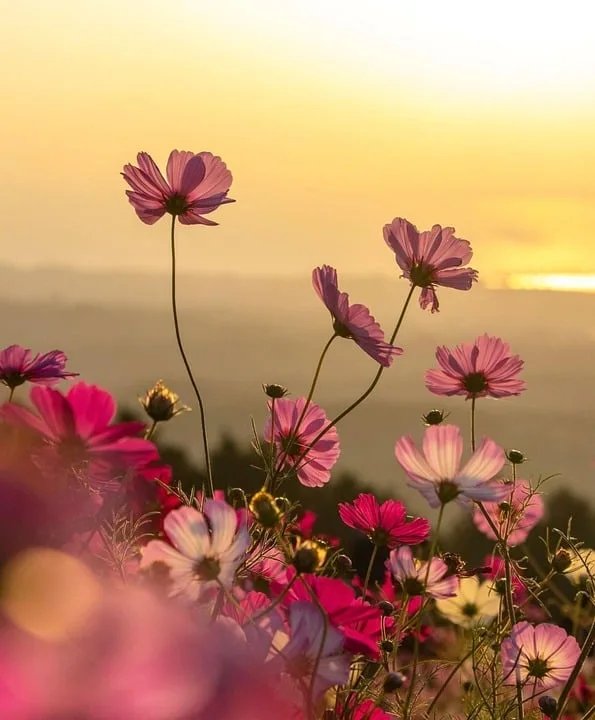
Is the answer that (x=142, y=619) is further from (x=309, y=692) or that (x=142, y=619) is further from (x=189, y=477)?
(x=189, y=477)

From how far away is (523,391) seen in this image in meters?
0.69

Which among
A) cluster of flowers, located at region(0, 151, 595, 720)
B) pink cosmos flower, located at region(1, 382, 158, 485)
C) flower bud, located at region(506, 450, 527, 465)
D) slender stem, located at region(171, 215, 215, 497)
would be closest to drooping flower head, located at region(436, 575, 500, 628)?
cluster of flowers, located at region(0, 151, 595, 720)

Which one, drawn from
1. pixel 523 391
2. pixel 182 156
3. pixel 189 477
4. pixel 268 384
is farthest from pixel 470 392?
pixel 189 477

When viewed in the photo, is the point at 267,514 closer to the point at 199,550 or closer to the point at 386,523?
the point at 199,550

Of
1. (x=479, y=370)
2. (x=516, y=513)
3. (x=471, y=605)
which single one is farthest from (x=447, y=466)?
(x=471, y=605)

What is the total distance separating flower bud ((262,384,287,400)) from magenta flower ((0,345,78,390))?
14cm

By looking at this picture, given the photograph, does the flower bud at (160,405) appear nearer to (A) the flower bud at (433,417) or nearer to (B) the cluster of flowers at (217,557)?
(B) the cluster of flowers at (217,557)

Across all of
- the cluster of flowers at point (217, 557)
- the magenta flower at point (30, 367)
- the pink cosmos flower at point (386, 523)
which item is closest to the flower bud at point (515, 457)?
the cluster of flowers at point (217, 557)

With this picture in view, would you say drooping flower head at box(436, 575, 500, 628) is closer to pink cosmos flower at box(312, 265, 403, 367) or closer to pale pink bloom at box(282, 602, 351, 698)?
pink cosmos flower at box(312, 265, 403, 367)

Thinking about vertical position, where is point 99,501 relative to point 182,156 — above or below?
below

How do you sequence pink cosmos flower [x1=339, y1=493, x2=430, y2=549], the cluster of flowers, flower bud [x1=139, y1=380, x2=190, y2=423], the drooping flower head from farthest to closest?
1. the drooping flower head
2. pink cosmos flower [x1=339, y1=493, x2=430, y2=549]
3. flower bud [x1=139, y1=380, x2=190, y2=423]
4. the cluster of flowers

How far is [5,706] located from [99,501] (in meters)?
0.25

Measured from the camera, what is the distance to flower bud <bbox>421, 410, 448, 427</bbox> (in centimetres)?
73

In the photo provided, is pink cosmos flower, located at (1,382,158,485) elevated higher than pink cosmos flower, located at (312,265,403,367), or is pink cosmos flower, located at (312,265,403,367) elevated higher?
pink cosmos flower, located at (312,265,403,367)
